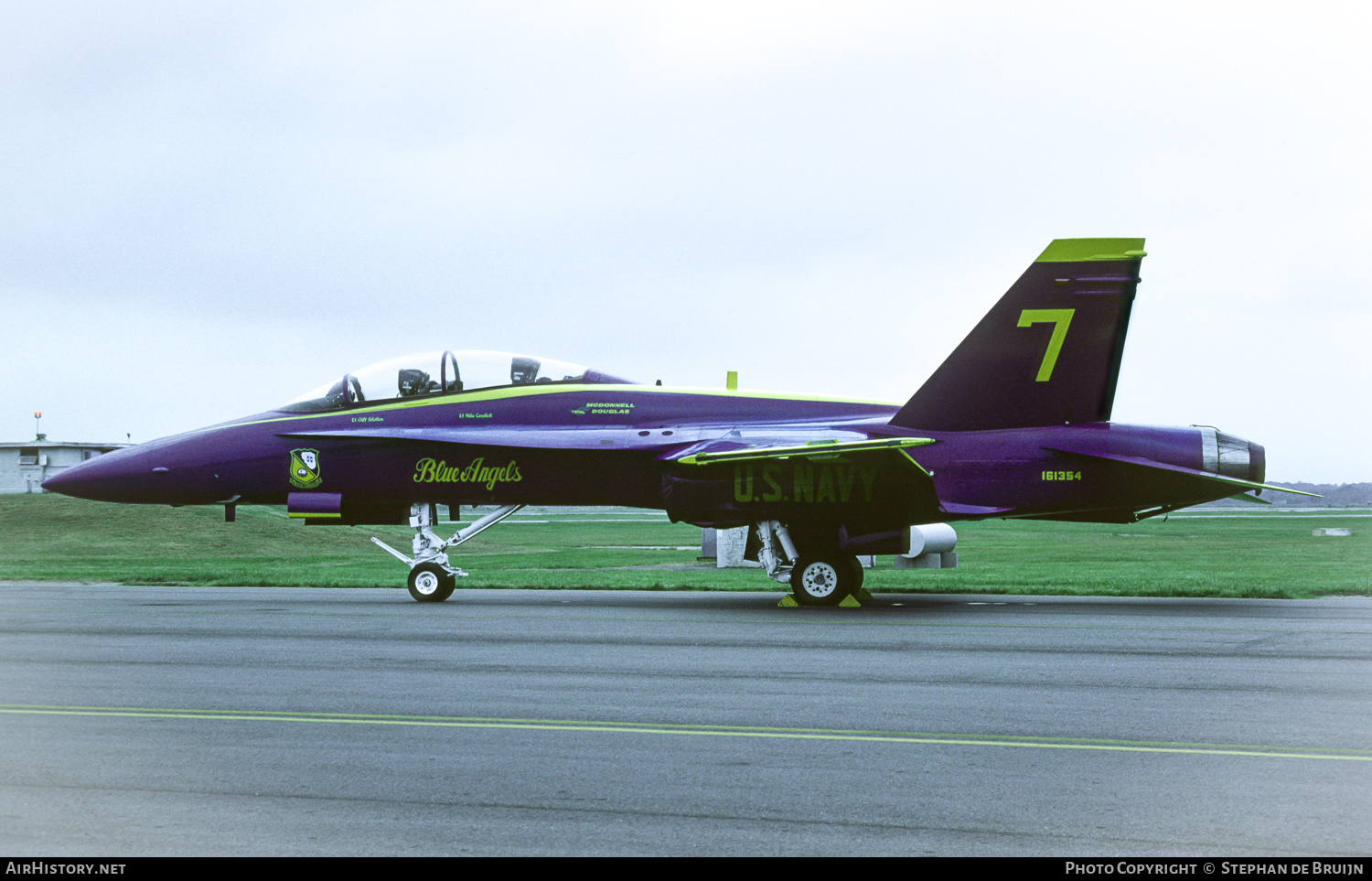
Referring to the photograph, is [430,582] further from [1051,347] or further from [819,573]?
[1051,347]

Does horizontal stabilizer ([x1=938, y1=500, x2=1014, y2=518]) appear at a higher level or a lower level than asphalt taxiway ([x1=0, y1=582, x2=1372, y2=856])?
higher

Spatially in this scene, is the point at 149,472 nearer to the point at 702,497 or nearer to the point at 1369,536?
the point at 702,497

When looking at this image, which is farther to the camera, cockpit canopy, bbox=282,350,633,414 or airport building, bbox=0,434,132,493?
airport building, bbox=0,434,132,493

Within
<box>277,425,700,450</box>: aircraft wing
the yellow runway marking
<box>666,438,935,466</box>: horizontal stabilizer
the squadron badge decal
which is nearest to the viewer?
the yellow runway marking

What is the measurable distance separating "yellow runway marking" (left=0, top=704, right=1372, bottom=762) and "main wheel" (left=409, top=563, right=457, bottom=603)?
887 cm

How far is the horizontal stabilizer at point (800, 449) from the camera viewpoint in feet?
49.4

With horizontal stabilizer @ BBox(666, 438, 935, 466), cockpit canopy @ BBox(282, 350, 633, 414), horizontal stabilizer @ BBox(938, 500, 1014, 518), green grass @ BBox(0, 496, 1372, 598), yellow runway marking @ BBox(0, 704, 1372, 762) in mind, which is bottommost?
green grass @ BBox(0, 496, 1372, 598)

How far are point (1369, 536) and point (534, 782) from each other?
49175 mm

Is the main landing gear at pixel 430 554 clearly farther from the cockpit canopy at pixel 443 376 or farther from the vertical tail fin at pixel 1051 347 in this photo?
the vertical tail fin at pixel 1051 347

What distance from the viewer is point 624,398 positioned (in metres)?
17.4

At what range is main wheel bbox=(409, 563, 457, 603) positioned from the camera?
16.8 m

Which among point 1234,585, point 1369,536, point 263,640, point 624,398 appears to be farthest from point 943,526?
point 1369,536

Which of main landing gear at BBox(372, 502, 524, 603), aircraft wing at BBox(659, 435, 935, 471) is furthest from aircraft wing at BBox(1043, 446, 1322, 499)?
main landing gear at BBox(372, 502, 524, 603)

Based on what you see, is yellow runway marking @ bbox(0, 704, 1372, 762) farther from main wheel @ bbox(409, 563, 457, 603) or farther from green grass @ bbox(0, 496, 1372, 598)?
green grass @ bbox(0, 496, 1372, 598)
